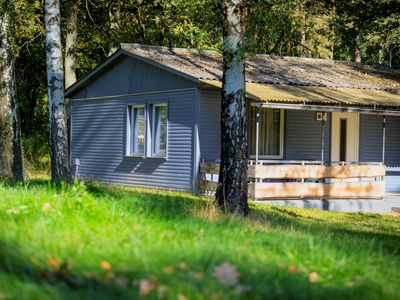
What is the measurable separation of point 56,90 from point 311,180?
7819 mm

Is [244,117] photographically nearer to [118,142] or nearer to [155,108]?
[155,108]

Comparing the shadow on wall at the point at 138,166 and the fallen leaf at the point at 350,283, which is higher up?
the shadow on wall at the point at 138,166

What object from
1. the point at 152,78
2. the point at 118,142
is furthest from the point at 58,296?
the point at 118,142

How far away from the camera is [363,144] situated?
20719 millimetres

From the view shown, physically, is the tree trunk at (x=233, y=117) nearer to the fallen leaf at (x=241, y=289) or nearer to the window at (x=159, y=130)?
the fallen leaf at (x=241, y=289)

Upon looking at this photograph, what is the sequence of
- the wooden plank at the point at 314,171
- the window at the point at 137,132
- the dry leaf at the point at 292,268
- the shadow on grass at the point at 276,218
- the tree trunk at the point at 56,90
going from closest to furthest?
the dry leaf at the point at 292,268
the shadow on grass at the point at 276,218
the tree trunk at the point at 56,90
the wooden plank at the point at 314,171
the window at the point at 137,132

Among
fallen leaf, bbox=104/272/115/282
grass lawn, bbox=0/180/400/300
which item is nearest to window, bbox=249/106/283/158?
grass lawn, bbox=0/180/400/300

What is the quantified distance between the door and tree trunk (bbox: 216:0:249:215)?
10130 millimetres

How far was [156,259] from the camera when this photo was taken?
4.65 m

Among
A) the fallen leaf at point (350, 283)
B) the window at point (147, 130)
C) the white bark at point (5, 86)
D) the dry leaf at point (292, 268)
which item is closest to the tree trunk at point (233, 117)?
the dry leaf at point (292, 268)

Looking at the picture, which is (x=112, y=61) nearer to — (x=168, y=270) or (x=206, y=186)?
(x=206, y=186)

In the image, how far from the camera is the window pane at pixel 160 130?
63.5ft

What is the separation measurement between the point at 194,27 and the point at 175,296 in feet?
84.8

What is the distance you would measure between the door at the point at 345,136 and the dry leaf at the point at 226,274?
1631cm
